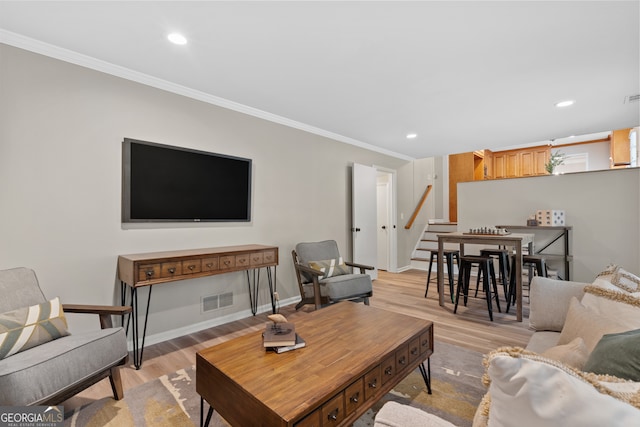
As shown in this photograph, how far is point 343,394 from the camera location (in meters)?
1.37

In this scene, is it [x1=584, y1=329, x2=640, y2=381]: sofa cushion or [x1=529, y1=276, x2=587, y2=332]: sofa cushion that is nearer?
[x1=584, y1=329, x2=640, y2=381]: sofa cushion

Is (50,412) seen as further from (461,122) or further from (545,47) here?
(461,122)

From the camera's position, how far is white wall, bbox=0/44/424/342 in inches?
86.2

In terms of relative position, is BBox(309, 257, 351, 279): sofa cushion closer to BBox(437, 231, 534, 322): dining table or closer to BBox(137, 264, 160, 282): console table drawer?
BBox(437, 231, 534, 322): dining table

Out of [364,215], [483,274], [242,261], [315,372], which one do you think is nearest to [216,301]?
[242,261]

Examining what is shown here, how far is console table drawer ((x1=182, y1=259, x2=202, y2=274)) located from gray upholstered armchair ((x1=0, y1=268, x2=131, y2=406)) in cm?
62

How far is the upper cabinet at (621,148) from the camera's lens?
605cm

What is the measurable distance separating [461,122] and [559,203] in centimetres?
205

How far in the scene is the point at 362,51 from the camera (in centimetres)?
238

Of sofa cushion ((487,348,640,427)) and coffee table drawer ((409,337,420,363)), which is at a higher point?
sofa cushion ((487,348,640,427))

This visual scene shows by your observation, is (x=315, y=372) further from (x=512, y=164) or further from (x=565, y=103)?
(x=512, y=164)

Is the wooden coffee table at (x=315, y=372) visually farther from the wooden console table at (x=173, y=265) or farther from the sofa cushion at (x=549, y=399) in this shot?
the wooden console table at (x=173, y=265)

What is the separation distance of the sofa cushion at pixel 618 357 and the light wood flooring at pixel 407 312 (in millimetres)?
1882

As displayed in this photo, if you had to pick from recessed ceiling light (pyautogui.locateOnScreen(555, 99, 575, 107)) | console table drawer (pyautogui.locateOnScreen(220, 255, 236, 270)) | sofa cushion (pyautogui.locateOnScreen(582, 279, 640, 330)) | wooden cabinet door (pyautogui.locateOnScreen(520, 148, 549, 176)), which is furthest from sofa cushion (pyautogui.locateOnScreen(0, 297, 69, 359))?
wooden cabinet door (pyautogui.locateOnScreen(520, 148, 549, 176))
